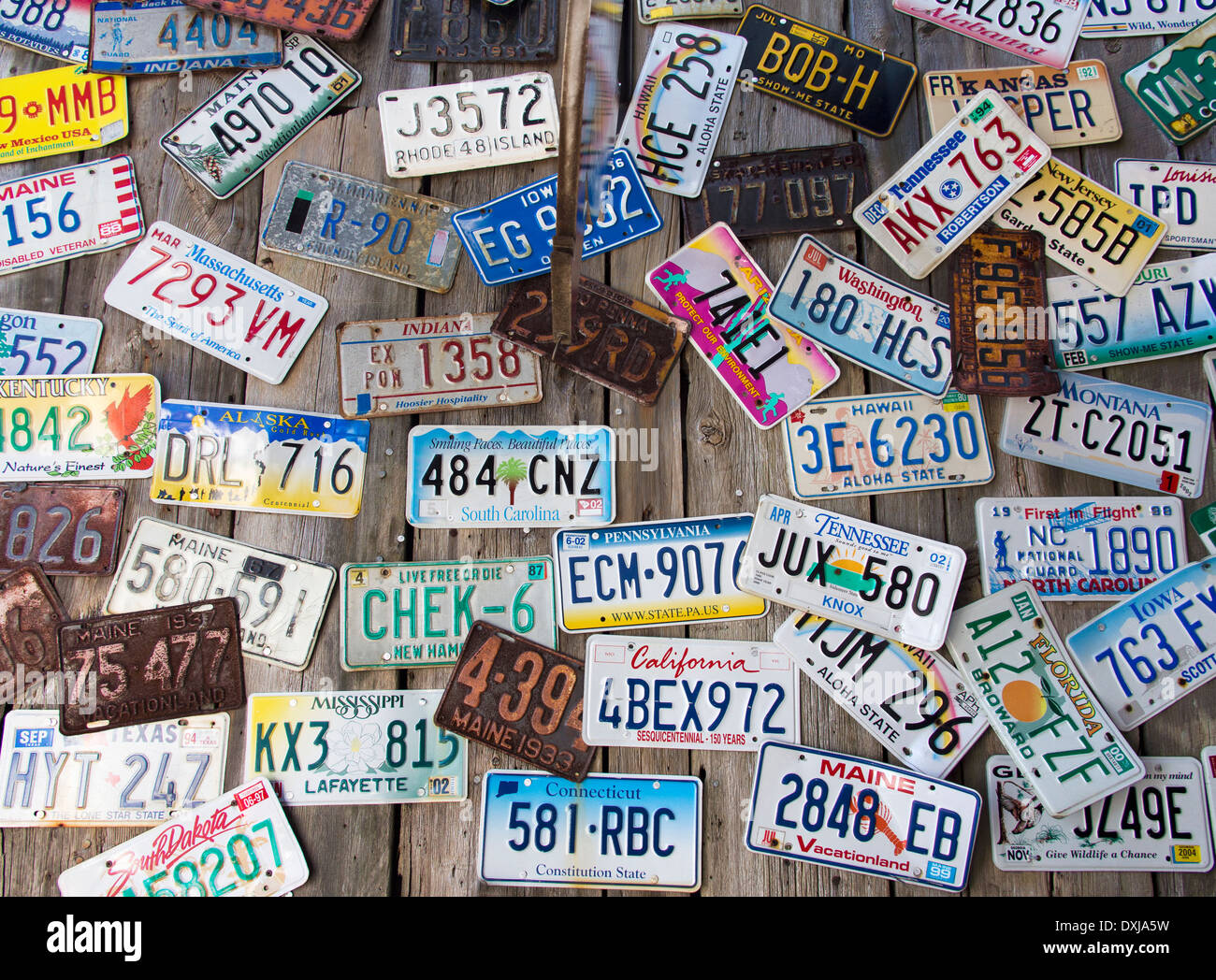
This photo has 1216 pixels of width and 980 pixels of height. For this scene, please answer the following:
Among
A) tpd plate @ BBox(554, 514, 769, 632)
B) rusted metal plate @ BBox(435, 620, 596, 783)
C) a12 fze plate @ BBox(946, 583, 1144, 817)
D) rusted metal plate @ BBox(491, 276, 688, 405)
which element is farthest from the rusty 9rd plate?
a12 fze plate @ BBox(946, 583, 1144, 817)

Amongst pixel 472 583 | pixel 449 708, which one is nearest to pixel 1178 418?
pixel 472 583

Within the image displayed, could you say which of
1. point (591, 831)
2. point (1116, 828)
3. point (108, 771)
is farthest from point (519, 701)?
point (1116, 828)

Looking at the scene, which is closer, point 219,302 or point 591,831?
point 591,831

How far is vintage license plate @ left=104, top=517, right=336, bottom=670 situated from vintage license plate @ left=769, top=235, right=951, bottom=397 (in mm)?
1108

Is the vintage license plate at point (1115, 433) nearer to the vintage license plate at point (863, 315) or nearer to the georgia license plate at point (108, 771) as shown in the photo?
the vintage license plate at point (863, 315)

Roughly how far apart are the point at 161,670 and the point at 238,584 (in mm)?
231

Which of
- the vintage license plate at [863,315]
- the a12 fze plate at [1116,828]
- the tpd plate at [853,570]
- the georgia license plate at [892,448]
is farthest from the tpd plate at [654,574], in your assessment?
the a12 fze plate at [1116,828]

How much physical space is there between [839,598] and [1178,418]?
2.55 ft

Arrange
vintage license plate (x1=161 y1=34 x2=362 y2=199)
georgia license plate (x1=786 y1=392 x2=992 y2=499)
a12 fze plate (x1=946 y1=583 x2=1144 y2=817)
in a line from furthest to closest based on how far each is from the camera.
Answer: vintage license plate (x1=161 y1=34 x2=362 y2=199) → georgia license plate (x1=786 y1=392 x2=992 y2=499) → a12 fze plate (x1=946 y1=583 x2=1144 y2=817)

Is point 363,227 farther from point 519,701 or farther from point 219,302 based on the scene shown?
point 519,701

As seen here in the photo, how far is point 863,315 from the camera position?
1773 millimetres

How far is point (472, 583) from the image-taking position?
1781 mm

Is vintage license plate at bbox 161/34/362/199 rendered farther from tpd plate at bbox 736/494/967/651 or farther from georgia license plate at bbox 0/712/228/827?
tpd plate at bbox 736/494/967/651

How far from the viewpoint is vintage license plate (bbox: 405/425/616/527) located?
1.77 meters
